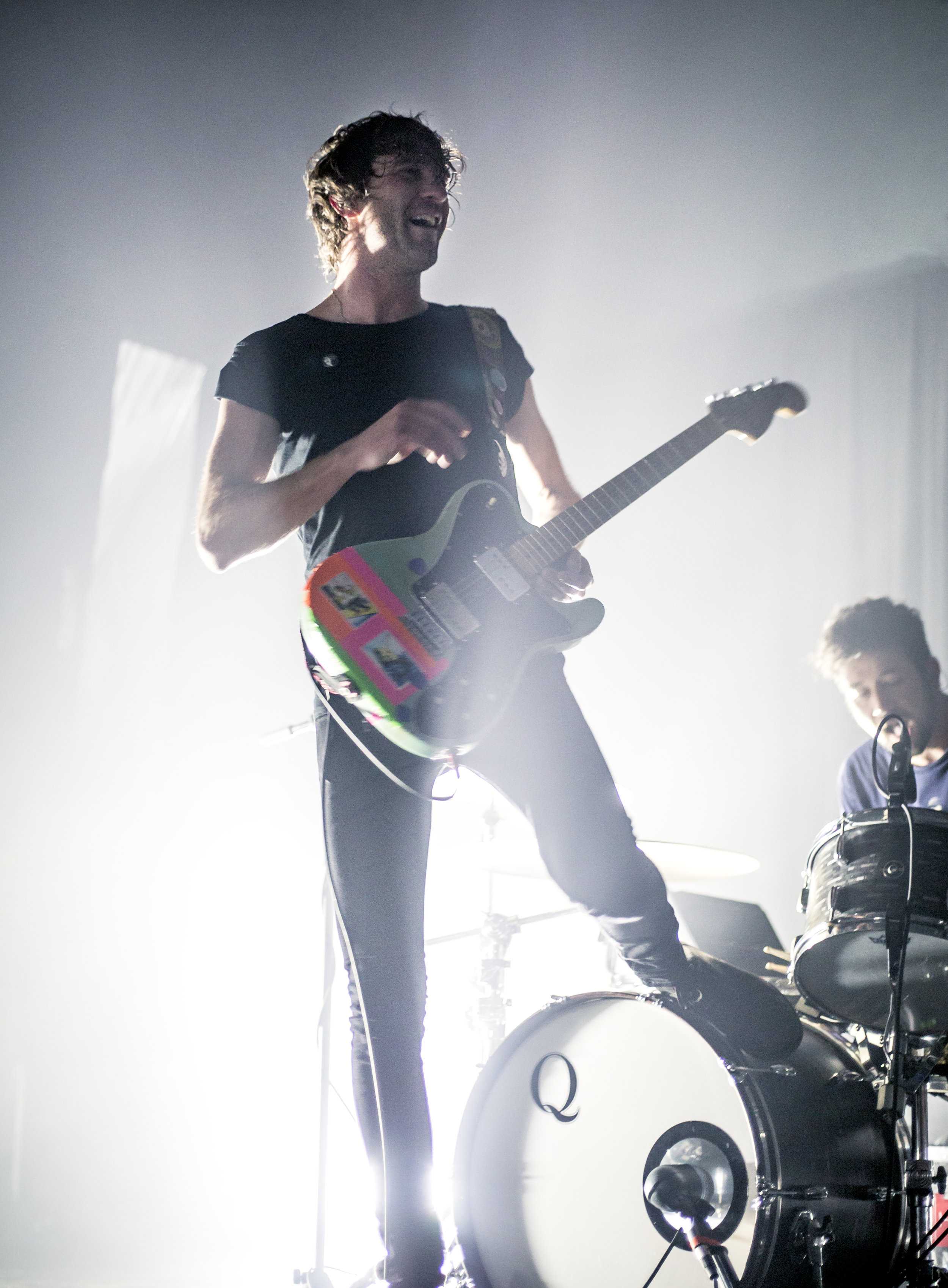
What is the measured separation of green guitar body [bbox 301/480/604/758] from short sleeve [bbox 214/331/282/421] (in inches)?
12.4

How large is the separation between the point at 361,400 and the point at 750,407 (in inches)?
29.3

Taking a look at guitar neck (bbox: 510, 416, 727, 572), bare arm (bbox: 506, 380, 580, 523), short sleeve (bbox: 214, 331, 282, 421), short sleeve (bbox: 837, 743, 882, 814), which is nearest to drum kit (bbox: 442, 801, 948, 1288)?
guitar neck (bbox: 510, 416, 727, 572)

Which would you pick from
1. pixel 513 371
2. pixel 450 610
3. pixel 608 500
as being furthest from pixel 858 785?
pixel 450 610

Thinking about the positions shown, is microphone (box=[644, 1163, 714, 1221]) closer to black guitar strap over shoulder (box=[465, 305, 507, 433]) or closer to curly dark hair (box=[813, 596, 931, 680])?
black guitar strap over shoulder (box=[465, 305, 507, 433])

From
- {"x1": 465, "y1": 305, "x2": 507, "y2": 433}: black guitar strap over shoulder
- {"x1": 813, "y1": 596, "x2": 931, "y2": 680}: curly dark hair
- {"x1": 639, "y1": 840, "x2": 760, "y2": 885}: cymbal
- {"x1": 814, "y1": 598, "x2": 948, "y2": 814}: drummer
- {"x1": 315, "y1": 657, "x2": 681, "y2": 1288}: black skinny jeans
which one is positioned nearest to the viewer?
{"x1": 315, "y1": 657, "x2": 681, "y2": 1288}: black skinny jeans

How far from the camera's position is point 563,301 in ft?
13.5

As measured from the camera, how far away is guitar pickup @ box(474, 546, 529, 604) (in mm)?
1531

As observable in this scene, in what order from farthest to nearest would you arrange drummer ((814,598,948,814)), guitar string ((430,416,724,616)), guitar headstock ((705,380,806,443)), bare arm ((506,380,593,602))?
drummer ((814,598,948,814)), guitar headstock ((705,380,806,443)), bare arm ((506,380,593,602)), guitar string ((430,416,724,616))

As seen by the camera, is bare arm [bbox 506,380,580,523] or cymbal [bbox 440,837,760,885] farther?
cymbal [bbox 440,837,760,885]

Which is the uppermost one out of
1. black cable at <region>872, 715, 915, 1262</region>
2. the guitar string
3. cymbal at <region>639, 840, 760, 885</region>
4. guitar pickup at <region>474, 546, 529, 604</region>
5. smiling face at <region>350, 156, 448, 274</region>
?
smiling face at <region>350, 156, 448, 274</region>

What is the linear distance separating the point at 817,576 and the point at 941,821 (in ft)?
7.53

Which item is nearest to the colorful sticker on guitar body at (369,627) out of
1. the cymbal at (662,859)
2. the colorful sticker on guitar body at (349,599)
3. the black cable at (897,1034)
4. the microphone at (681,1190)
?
the colorful sticker on guitar body at (349,599)

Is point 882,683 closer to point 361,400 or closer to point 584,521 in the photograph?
point 584,521

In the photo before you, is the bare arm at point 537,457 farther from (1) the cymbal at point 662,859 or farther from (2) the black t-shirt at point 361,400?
(1) the cymbal at point 662,859
